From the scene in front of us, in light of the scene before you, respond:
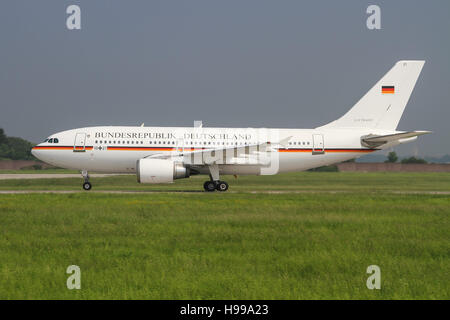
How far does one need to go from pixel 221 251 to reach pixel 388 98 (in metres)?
24.1

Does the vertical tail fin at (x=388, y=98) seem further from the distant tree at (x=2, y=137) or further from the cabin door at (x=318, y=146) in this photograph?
the distant tree at (x=2, y=137)

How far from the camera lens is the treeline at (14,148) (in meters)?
108

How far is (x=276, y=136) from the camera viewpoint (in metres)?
30.8

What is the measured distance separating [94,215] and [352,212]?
841 centimetres

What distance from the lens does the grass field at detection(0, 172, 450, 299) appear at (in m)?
8.05

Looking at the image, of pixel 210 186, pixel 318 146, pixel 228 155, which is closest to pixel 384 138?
pixel 318 146

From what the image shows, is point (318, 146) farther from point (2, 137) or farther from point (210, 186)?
point (2, 137)

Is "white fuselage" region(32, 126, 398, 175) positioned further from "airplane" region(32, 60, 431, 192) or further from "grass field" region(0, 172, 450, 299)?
"grass field" region(0, 172, 450, 299)

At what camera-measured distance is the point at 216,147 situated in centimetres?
2989

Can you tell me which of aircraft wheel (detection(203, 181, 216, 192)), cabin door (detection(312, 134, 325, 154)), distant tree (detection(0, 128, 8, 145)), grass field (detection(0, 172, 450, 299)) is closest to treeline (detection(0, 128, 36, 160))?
distant tree (detection(0, 128, 8, 145))

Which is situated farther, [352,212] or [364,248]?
[352,212]

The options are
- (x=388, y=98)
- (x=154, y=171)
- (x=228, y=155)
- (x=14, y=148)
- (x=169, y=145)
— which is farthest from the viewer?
(x=14, y=148)
